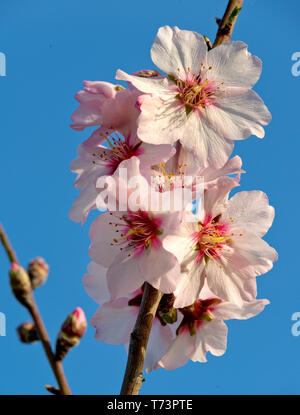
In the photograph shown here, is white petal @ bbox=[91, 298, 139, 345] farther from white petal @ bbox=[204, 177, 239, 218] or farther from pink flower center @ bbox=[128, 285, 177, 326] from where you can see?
white petal @ bbox=[204, 177, 239, 218]

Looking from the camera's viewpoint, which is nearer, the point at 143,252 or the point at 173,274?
the point at 173,274

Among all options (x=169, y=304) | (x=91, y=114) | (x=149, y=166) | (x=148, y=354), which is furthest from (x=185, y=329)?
(x=91, y=114)

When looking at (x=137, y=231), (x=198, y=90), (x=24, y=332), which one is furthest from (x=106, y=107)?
(x=24, y=332)

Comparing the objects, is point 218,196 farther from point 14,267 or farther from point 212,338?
point 14,267

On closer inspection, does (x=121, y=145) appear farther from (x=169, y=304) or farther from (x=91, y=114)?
(x=169, y=304)

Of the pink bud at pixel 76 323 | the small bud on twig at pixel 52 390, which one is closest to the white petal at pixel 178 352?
the pink bud at pixel 76 323

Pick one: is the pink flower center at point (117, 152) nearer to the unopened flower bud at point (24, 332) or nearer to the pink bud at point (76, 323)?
the pink bud at point (76, 323)

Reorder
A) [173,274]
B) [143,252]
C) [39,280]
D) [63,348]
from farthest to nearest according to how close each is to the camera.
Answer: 1. [39,280]
2. [63,348]
3. [143,252]
4. [173,274]
